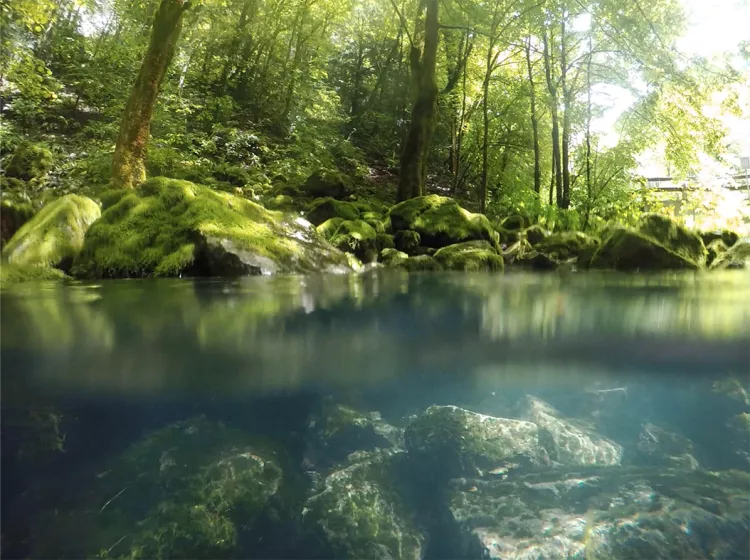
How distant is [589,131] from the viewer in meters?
15.8

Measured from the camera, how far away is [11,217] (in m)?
6.74

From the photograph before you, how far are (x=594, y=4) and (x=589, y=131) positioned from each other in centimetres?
572

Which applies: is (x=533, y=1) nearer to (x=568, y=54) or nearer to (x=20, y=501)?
(x=568, y=54)

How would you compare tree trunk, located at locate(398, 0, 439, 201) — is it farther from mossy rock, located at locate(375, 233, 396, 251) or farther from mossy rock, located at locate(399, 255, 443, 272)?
mossy rock, located at locate(399, 255, 443, 272)

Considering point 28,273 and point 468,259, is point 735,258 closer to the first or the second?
point 468,259

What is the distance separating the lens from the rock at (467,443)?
212cm

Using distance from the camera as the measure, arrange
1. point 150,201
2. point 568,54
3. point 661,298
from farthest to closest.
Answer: point 568,54 → point 150,201 → point 661,298

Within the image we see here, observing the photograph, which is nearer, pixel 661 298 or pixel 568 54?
pixel 661 298

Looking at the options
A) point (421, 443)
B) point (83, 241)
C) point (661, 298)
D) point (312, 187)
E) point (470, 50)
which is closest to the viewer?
point (421, 443)

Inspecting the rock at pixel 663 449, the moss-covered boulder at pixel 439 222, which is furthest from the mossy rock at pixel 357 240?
the rock at pixel 663 449

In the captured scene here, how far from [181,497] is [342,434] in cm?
73

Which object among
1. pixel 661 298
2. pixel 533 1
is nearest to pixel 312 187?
pixel 533 1

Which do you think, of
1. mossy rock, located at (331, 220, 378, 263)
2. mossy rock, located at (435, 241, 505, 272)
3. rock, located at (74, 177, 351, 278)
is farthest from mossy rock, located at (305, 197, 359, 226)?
rock, located at (74, 177, 351, 278)

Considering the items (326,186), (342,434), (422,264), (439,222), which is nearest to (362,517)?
(342,434)
